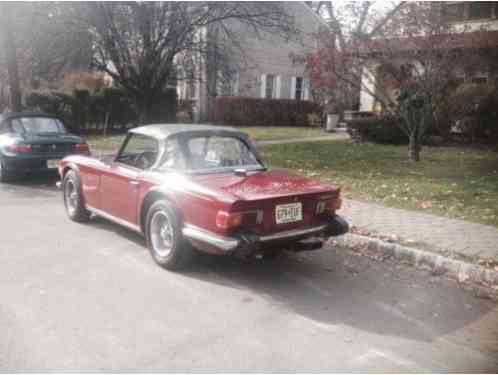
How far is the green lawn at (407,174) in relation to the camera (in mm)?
7719

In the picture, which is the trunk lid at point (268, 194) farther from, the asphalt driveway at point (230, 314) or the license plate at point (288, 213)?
the asphalt driveway at point (230, 314)

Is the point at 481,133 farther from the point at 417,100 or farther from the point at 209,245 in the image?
the point at 209,245

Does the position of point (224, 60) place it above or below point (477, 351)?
above

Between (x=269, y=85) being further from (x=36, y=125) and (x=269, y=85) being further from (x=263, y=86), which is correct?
(x=36, y=125)

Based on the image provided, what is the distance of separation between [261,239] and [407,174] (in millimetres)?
7035

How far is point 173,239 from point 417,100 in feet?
29.8

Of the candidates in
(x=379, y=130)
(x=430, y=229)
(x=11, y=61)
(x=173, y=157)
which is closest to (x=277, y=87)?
(x=379, y=130)

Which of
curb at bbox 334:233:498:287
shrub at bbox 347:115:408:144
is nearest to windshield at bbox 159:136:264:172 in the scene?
curb at bbox 334:233:498:287

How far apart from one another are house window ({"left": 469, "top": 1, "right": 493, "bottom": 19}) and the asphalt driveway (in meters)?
16.6

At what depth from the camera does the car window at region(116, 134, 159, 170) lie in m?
5.52

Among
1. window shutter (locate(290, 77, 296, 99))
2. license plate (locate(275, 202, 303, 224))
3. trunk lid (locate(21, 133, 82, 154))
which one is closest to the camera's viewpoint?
license plate (locate(275, 202, 303, 224))

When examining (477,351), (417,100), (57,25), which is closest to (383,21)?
(417,100)

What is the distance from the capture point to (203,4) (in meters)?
13.7

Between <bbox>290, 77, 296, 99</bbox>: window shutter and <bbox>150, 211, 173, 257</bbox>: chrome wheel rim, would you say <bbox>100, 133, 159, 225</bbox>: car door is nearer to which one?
<bbox>150, 211, 173, 257</bbox>: chrome wheel rim
